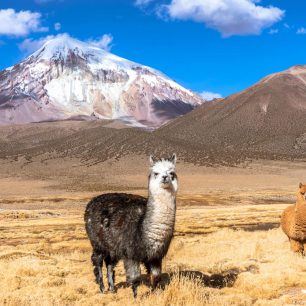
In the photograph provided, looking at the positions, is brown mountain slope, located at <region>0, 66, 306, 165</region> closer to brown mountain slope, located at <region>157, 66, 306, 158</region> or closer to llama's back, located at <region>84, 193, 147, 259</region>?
brown mountain slope, located at <region>157, 66, 306, 158</region>

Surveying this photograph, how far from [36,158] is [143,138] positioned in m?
25.5

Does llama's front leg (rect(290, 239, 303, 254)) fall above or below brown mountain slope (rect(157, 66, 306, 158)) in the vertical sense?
below

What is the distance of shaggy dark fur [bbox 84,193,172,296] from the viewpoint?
29.0 ft

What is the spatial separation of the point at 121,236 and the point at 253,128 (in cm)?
14964

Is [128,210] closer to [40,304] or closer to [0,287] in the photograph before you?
[40,304]

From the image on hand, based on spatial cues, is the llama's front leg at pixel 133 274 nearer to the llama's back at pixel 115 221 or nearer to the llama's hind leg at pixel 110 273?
the llama's back at pixel 115 221

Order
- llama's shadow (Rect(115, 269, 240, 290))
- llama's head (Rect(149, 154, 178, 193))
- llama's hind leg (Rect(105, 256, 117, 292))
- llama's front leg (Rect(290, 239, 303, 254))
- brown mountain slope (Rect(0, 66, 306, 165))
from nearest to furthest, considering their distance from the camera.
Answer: llama's head (Rect(149, 154, 178, 193)), llama's hind leg (Rect(105, 256, 117, 292)), llama's shadow (Rect(115, 269, 240, 290)), llama's front leg (Rect(290, 239, 303, 254)), brown mountain slope (Rect(0, 66, 306, 165))

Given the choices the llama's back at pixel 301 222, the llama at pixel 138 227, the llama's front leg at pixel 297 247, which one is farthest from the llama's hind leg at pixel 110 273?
the llama's front leg at pixel 297 247

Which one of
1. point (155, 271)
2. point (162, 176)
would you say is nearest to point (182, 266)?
point (155, 271)

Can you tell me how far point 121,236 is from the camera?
9305mm

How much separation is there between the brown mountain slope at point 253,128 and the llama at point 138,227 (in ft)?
327

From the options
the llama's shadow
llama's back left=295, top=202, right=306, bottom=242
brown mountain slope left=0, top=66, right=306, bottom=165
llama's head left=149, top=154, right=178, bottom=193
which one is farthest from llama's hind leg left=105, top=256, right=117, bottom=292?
brown mountain slope left=0, top=66, right=306, bottom=165

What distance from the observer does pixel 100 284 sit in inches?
390

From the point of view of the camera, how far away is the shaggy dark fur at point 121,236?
348 inches
